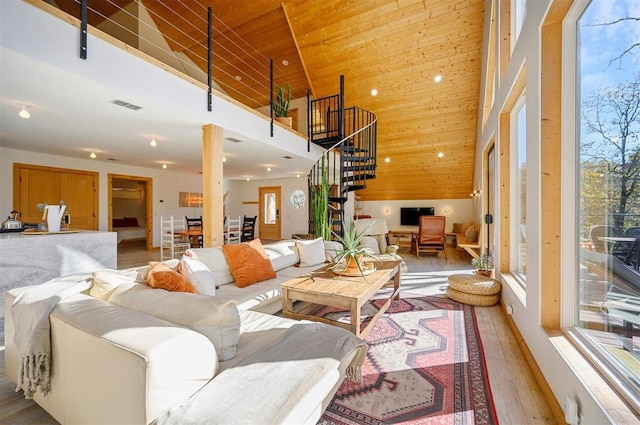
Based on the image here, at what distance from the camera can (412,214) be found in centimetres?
899

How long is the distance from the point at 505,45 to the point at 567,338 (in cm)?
341

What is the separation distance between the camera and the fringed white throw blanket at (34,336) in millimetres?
1290

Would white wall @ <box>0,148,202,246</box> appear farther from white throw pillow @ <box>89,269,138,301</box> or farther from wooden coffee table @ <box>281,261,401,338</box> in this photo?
wooden coffee table @ <box>281,261,401,338</box>

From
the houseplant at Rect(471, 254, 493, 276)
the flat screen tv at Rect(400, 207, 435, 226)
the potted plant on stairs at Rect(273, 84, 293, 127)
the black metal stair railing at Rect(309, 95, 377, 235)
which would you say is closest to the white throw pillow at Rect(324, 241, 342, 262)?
the black metal stair railing at Rect(309, 95, 377, 235)

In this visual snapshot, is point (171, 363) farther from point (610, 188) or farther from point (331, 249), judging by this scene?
point (331, 249)

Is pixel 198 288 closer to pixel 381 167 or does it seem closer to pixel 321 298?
pixel 321 298

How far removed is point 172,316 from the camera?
132cm

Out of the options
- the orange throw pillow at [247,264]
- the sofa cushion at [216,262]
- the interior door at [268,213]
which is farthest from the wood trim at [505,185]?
the interior door at [268,213]

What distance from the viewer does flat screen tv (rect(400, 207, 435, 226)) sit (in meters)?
8.75

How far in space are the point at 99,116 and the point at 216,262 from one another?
2.37 metres

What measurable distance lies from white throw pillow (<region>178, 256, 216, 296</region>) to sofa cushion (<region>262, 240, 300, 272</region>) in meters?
1.19

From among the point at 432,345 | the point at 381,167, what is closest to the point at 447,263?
the point at 381,167

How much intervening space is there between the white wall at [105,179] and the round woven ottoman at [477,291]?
750 cm

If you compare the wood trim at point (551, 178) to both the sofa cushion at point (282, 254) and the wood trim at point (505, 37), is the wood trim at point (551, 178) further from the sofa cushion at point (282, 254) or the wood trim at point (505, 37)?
the sofa cushion at point (282, 254)
